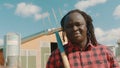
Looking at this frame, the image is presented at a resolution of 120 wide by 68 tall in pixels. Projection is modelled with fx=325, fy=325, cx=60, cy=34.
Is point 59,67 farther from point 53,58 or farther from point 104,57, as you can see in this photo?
point 104,57

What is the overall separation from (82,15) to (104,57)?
15.1 inches

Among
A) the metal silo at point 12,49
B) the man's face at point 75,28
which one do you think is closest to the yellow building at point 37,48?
the metal silo at point 12,49

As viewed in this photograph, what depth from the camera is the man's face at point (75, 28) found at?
8.18 ft

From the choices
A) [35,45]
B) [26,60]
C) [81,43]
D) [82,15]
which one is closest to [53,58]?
[81,43]

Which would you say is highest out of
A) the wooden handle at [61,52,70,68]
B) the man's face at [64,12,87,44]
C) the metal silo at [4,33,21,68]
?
the metal silo at [4,33,21,68]

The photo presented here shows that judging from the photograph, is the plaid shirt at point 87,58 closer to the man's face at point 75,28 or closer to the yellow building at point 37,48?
the man's face at point 75,28

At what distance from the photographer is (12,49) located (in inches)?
375

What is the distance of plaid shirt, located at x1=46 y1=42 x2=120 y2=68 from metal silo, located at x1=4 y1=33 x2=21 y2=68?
19.3ft

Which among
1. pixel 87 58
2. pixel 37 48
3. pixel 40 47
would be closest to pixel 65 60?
pixel 87 58

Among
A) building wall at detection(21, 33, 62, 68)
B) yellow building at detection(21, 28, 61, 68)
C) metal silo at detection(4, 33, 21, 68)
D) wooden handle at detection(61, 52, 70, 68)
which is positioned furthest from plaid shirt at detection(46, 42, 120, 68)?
building wall at detection(21, 33, 62, 68)

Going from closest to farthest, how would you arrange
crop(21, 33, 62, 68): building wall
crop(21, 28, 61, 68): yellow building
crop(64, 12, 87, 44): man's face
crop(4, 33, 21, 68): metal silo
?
crop(64, 12, 87, 44): man's face, crop(4, 33, 21, 68): metal silo, crop(21, 28, 61, 68): yellow building, crop(21, 33, 62, 68): building wall

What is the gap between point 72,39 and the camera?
2527mm

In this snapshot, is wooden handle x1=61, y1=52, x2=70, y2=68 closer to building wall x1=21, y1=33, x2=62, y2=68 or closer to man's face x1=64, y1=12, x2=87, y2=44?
man's face x1=64, y1=12, x2=87, y2=44

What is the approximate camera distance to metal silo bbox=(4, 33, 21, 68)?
8837mm
